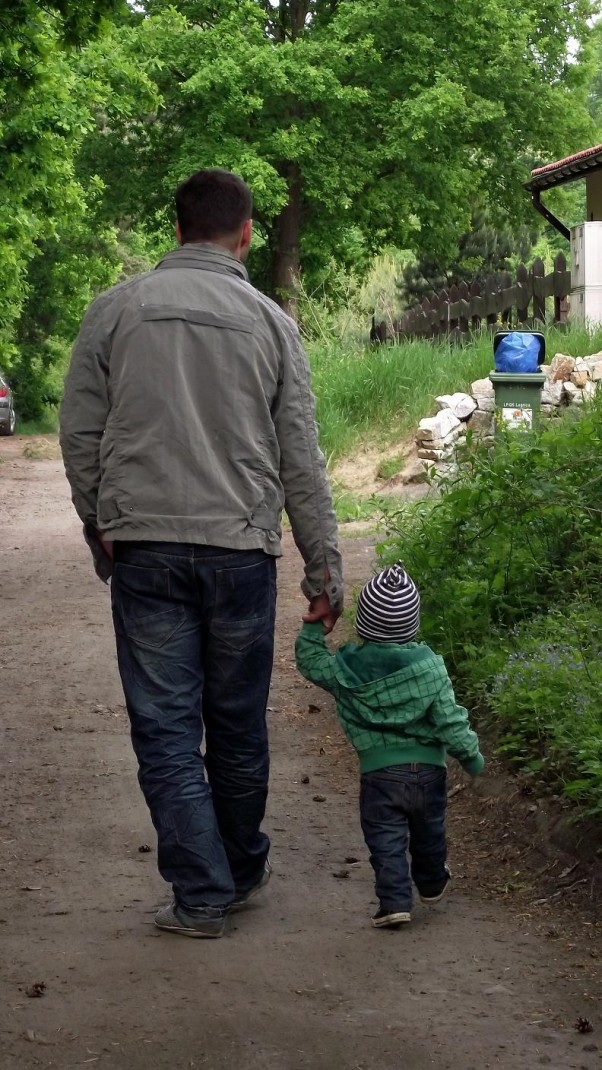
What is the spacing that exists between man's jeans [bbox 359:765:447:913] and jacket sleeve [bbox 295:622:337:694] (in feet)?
1.05

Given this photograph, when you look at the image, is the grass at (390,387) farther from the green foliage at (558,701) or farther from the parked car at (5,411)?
the parked car at (5,411)

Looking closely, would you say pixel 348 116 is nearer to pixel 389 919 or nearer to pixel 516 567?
pixel 516 567

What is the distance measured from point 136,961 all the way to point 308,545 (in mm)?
1259

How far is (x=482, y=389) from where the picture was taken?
48.7 feet

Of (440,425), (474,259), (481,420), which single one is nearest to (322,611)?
(481,420)

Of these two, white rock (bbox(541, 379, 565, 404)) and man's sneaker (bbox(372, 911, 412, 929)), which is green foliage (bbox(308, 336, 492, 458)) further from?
man's sneaker (bbox(372, 911, 412, 929))

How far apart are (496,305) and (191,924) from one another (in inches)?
603

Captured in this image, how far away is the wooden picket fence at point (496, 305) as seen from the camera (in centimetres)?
1755

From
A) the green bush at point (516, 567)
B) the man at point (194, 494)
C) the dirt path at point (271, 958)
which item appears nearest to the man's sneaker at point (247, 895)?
the dirt path at point (271, 958)

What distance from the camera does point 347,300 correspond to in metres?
28.2

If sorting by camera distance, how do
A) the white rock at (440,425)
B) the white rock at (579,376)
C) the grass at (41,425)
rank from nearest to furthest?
1. the white rock at (579,376)
2. the white rock at (440,425)
3. the grass at (41,425)

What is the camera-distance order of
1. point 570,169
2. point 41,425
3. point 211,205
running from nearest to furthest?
point 211,205 < point 570,169 < point 41,425

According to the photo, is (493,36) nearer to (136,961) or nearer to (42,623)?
(42,623)

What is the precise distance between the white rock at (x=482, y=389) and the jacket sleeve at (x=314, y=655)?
10.9 meters
